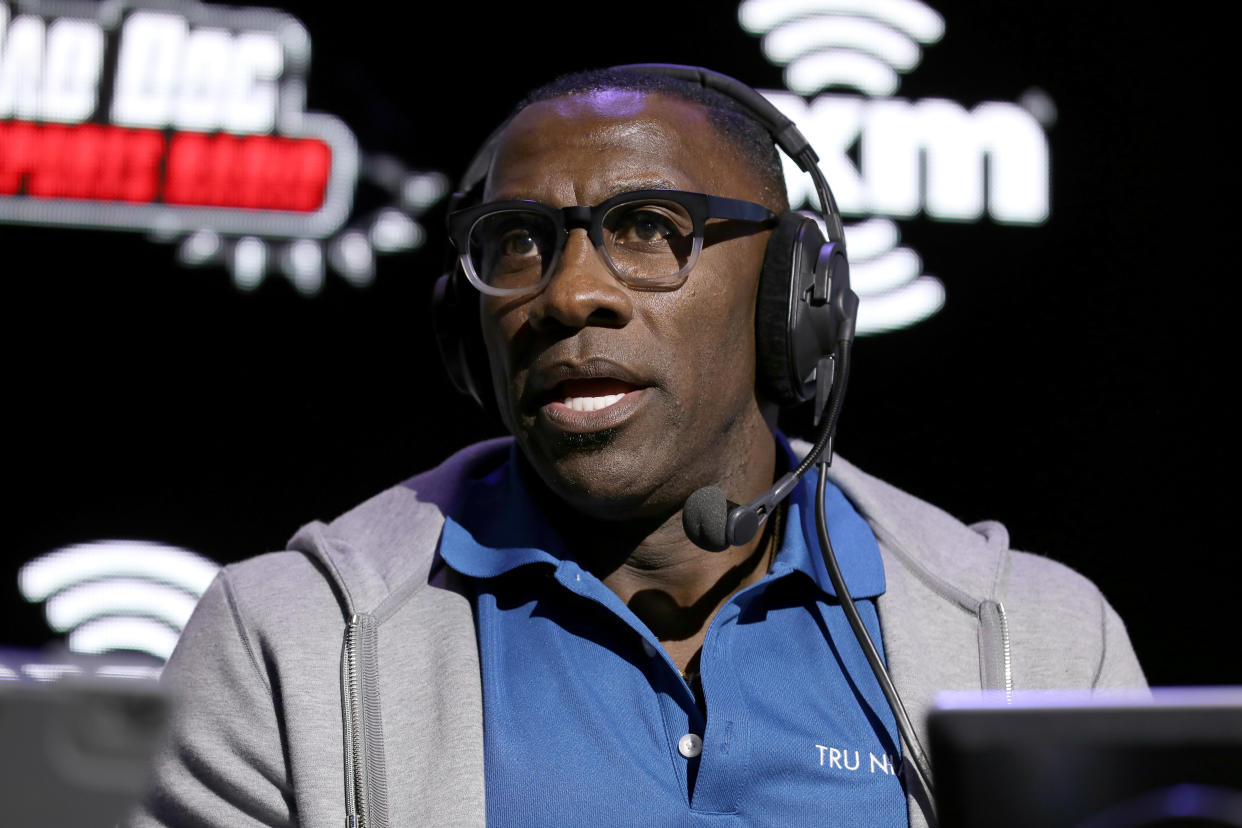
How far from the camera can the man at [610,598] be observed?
3.86 ft

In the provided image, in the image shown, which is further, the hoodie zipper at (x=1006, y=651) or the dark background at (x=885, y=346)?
the dark background at (x=885, y=346)

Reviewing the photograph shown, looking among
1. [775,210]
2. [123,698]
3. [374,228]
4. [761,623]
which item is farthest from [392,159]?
[123,698]

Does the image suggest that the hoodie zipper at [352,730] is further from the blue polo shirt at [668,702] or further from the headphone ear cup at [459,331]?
the headphone ear cup at [459,331]

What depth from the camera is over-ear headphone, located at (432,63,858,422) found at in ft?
4.47

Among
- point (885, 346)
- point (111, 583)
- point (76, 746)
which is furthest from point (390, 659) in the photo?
point (885, 346)

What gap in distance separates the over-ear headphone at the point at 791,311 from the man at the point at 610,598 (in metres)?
0.02

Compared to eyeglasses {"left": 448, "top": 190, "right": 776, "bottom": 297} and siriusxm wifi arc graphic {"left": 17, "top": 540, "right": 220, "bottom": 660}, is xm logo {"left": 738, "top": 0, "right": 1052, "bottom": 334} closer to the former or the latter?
eyeglasses {"left": 448, "top": 190, "right": 776, "bottom": 297}

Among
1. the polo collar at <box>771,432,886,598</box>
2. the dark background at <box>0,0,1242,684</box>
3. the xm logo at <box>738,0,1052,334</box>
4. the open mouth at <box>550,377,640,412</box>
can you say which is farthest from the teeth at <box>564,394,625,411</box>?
the xm logo at <box>738,0,1052,334</box>

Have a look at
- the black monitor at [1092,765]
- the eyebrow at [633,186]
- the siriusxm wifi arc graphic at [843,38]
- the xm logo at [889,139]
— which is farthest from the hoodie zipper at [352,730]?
the siriusxm wifi arc graphic at [843,38]

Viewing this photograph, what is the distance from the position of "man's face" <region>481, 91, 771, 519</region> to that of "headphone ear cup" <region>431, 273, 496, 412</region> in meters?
0.05

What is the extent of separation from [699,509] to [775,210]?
1.53 feet

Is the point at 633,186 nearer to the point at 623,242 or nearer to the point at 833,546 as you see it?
the point at 623,242

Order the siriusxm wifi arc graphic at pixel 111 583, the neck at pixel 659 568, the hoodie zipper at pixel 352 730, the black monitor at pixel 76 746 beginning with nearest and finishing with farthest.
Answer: the black monitor at pixel 76 746 < the hoodie zipper at pixel 352 730 < the neck at pixel 659 568 < the siriusxm wifi arc graphic at pixel 111 583

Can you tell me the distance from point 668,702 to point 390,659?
0.28 meters
